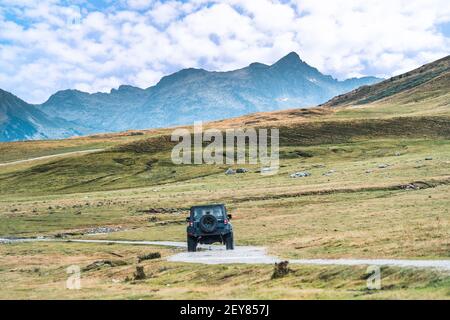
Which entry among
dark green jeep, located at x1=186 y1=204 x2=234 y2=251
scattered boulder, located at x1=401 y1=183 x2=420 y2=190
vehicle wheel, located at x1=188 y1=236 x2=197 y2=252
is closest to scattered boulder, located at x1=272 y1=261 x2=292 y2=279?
dark green jeep, located at x1=186 y1=204 x2=234 y2=251

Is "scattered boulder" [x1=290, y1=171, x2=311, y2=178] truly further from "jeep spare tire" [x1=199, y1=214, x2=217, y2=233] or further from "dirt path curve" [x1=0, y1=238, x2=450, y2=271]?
"jeep spare tire" [x1=199, y1=214, x2=217, y2=233]

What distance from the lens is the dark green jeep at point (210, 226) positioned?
3719 cm

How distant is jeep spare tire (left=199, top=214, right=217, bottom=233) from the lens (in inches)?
1460

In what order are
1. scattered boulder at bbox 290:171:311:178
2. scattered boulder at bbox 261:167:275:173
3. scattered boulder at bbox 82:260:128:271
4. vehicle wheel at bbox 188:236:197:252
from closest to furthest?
scattered boulder at bbox 82:260:128:271 → vehicle wheel at bbox 188:236:197:252 → scattered boulder at bbox 290:171:311:178 → scattered boulder at bbox 261:167:275:173

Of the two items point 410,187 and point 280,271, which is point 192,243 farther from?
point 410,187

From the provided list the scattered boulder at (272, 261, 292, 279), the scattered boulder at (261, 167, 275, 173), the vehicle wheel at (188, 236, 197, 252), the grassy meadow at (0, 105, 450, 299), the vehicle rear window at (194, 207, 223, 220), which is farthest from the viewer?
the scattered boulder at (261, 167, 275, 173)

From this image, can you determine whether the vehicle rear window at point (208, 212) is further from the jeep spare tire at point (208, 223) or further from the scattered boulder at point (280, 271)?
the scattered boulder at point (280, 271)

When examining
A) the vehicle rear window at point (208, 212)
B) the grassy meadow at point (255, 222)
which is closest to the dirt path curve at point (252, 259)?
the grassy meadow at point (255, 222)

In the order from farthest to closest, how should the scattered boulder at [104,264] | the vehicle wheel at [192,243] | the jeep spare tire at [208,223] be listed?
the vehicle wheel at [192,243]
the jeep spare tire at [208,223]
the scattered boulder at [104,264]

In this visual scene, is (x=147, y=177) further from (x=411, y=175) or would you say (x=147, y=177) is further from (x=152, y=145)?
(x=411, y=175)

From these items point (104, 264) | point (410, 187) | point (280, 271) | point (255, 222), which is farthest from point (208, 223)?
point (410, 187)
